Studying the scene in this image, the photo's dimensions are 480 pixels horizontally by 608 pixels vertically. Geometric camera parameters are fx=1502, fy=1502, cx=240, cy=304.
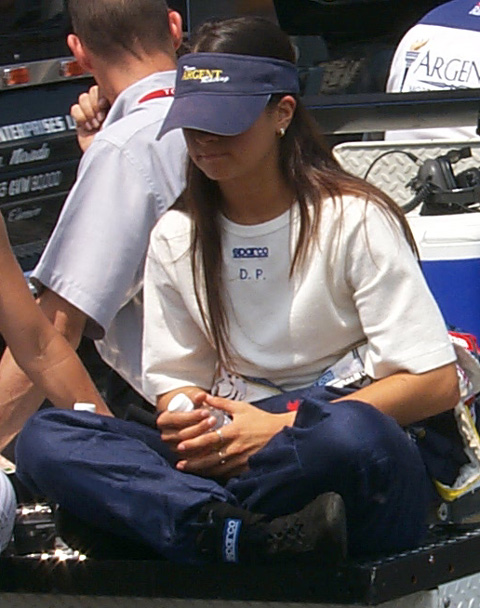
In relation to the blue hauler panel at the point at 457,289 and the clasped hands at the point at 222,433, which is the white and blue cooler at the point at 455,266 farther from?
the clasped hands at the point at 222,433

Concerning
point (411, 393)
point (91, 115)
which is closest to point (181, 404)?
point (411, 393)

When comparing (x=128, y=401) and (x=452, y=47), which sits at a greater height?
(x=452, y=47)

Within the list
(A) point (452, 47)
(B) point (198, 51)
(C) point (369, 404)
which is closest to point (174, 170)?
(B) point (198, 51)

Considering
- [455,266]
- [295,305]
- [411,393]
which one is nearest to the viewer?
[411,393]

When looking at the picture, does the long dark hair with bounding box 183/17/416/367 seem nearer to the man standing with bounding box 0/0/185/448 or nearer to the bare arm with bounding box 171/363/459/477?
the bare arm with bounding box 171/363/459/477

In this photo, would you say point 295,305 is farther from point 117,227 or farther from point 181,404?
point 117,227

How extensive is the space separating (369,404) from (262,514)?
29 centimetres

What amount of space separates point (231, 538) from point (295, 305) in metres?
0.49

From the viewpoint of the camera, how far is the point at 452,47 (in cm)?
459

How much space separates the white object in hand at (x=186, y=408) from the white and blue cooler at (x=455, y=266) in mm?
659

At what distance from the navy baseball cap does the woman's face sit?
3 cm

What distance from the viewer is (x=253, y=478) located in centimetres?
285

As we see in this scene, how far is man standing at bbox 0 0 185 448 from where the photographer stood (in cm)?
341

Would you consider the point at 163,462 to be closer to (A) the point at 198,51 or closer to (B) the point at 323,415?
(B) the point at 323,415
